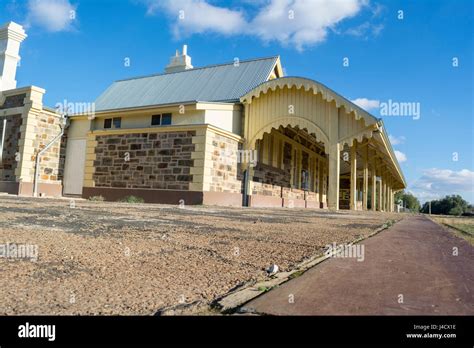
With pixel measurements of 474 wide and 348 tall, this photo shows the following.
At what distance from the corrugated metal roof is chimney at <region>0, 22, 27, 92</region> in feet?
14.6

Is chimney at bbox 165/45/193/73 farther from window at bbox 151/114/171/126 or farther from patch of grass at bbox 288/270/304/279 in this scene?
patch of grass at bbox 288/270/304/279

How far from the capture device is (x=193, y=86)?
18.2m

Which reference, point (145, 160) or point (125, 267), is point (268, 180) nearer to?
point (145, 160)

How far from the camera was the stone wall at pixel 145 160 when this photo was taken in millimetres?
12844

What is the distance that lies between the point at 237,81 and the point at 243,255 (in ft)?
50.9

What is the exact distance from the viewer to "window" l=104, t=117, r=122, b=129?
50.1ft

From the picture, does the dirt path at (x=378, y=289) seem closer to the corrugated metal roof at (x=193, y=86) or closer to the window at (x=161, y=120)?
the window at (x=161, y=120)

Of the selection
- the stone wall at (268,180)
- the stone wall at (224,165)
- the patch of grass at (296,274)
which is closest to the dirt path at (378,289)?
the patch of grass at (296,274)

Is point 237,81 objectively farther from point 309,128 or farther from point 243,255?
point 243,255

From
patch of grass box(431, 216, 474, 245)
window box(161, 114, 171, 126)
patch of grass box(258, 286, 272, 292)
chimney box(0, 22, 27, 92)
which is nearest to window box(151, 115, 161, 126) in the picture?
window box(161, 114, 171, 126)

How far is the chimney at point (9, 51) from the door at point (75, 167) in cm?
623

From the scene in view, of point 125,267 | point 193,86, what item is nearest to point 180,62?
point 193,86

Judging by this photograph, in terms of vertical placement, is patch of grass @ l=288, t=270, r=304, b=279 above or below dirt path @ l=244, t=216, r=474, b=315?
below
